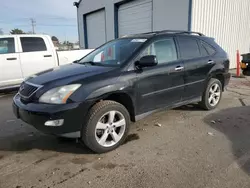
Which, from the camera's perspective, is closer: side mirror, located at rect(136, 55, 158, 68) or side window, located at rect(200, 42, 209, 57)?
side mirror, located at rect(136, 55, 158, 68)

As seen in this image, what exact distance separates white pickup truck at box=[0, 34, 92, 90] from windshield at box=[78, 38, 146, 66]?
3.40 metres

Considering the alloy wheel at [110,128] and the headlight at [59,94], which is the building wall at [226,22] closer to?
the alloy wheel at [110,128]

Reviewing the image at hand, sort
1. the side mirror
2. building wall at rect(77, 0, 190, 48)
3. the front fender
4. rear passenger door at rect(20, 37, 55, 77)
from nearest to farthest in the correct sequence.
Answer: the front fender, the side mirror, rear passenger door at rect(20, 37, 55, 77), building wall at rect(77, 0, 190, 48)

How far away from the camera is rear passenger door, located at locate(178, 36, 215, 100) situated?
14.1ft

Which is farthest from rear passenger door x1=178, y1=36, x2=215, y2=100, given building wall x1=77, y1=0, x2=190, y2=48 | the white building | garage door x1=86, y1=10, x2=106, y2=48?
garage door x1=86, y1=10, x2=106, y2=48

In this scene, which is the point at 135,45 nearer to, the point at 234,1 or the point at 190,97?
the point at 190,97

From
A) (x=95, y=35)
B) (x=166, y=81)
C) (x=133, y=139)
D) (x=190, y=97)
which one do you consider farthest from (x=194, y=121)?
(x=95, y=35)

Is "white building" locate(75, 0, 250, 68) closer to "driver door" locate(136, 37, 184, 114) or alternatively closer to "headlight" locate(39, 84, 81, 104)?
"driver door" locate(136, 37, 184, 114)

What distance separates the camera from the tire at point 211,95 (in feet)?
15.9

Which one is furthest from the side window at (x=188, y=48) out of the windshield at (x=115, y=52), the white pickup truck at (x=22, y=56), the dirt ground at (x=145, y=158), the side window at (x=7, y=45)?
the side window at (x=7, y=45)

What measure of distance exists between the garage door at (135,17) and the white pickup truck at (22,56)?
6.05 m

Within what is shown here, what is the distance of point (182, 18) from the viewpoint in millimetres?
9641

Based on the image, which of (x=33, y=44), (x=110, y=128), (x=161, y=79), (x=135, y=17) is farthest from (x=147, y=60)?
(x=135, y=17)

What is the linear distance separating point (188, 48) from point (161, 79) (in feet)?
3.53
